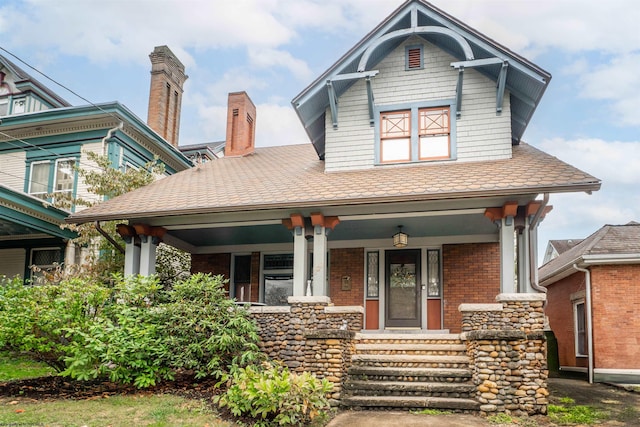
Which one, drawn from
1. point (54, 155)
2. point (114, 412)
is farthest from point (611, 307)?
point (54, 155)

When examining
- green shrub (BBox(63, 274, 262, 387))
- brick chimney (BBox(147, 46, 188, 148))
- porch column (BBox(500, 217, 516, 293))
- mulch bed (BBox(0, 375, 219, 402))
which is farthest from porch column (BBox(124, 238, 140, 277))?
brick chimney (BBox(147, 46, 188, 148))

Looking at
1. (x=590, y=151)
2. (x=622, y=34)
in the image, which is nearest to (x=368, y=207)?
(x=622, y=34)

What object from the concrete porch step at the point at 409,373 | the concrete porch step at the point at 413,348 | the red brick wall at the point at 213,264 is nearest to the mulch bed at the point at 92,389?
the concrete porch step at the point at 409,373

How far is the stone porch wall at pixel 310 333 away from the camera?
905cm

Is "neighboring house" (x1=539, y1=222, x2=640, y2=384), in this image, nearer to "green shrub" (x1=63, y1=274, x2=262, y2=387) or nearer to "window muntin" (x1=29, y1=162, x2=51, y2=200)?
"green shrub" (x1=63, y1=274, x2=262, y2=387)

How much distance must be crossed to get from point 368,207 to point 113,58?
1294 centimetres

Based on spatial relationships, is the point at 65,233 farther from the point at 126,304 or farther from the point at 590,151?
the point at 590,151

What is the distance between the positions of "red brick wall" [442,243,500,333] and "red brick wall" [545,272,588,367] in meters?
2.38

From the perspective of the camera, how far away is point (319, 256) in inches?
409

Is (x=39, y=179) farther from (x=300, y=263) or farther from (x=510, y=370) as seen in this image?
(x=510, y=370)

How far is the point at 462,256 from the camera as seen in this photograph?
12.7 m

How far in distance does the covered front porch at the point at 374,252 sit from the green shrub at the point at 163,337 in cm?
161

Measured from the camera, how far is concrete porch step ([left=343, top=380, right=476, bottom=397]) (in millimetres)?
8367

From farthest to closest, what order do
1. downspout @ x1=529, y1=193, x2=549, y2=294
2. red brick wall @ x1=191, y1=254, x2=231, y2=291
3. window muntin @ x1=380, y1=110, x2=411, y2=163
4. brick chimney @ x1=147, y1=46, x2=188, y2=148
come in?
brick chimney @ x1=147, y1=46, x2=188, y2=148 → red brick wall @ x1=191, y1=254, x2=231, y2=291 → window muntin @ x1=380, y1=110, x2=411, y2=163 → downspout @ x1=529, y1=193, x2=549, y2=294
